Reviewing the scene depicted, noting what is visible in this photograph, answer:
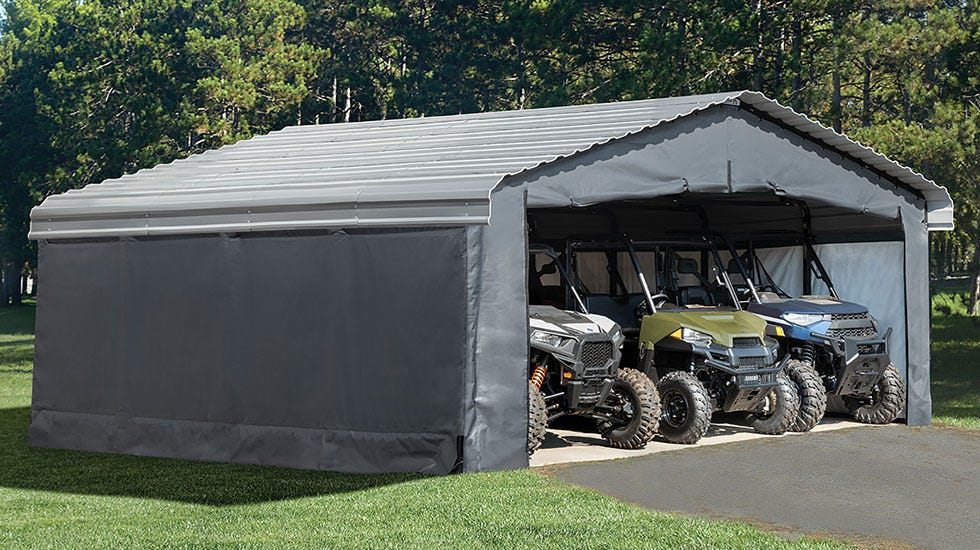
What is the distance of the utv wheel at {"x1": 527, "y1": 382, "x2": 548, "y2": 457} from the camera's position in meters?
12.8

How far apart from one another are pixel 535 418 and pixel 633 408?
156cm

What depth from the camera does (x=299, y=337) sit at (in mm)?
13164

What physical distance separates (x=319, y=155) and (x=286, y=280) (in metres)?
2.75

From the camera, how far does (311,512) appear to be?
10250 mm

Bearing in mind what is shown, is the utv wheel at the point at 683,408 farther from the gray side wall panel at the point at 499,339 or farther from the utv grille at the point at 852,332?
the gray side wall panel at the point at 499,339

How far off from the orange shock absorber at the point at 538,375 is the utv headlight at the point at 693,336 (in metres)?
1.86

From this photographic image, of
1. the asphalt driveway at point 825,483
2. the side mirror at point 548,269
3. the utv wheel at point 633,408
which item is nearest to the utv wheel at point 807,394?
the asphalt driveway at point 825,483

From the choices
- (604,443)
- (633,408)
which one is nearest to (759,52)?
(604,443)

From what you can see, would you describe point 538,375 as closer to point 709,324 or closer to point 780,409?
point 709,324

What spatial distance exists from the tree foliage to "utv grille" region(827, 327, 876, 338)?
1468 centimetres

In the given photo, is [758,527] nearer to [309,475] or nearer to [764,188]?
[309,475]

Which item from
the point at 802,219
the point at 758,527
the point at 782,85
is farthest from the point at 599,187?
the point at 782,85

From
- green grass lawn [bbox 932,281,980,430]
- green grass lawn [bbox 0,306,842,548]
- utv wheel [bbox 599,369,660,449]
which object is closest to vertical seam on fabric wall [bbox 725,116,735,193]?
utv wheel [bbox 599,369,660,449]

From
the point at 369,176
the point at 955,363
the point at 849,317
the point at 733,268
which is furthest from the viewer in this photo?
the point at 955,363
